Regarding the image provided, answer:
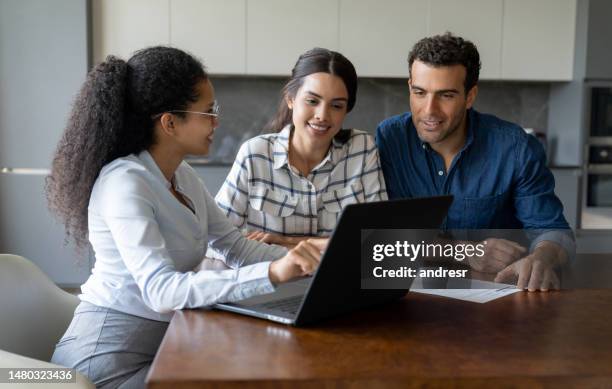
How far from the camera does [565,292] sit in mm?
1340

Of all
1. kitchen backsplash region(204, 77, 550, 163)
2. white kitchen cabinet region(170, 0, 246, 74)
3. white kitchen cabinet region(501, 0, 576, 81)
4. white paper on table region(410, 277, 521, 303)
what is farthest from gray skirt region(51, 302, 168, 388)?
white kitchen cabinet region(501, 0, 576, 81)

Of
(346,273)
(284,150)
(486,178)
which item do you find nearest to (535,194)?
(486,178)

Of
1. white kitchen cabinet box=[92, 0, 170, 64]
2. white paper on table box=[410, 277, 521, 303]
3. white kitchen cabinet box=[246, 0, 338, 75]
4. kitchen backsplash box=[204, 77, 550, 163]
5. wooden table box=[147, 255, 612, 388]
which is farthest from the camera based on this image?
kitchen backsplash box=[204, 77, 550, 163]

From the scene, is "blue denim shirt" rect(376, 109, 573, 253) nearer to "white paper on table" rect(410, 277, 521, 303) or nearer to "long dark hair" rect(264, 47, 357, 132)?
"long dark hair" rect(264, 47, 357, 132)

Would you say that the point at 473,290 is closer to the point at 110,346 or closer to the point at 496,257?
the point at 496,257

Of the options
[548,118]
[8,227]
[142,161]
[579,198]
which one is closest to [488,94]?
[548,118]

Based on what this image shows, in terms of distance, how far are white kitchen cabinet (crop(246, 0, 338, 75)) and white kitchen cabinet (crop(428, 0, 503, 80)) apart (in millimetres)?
663

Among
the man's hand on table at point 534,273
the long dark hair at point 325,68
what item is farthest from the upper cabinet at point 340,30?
the man's hand on table at point 534,273

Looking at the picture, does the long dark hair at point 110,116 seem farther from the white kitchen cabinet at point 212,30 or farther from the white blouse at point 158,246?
the white kitchen cabinet at point 212,30

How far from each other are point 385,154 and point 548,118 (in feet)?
10.0

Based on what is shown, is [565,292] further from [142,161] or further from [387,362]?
[142,161]

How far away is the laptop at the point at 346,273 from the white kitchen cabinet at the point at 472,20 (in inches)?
127

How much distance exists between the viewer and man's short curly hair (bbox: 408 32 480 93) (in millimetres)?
1912

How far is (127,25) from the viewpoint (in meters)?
4.03
